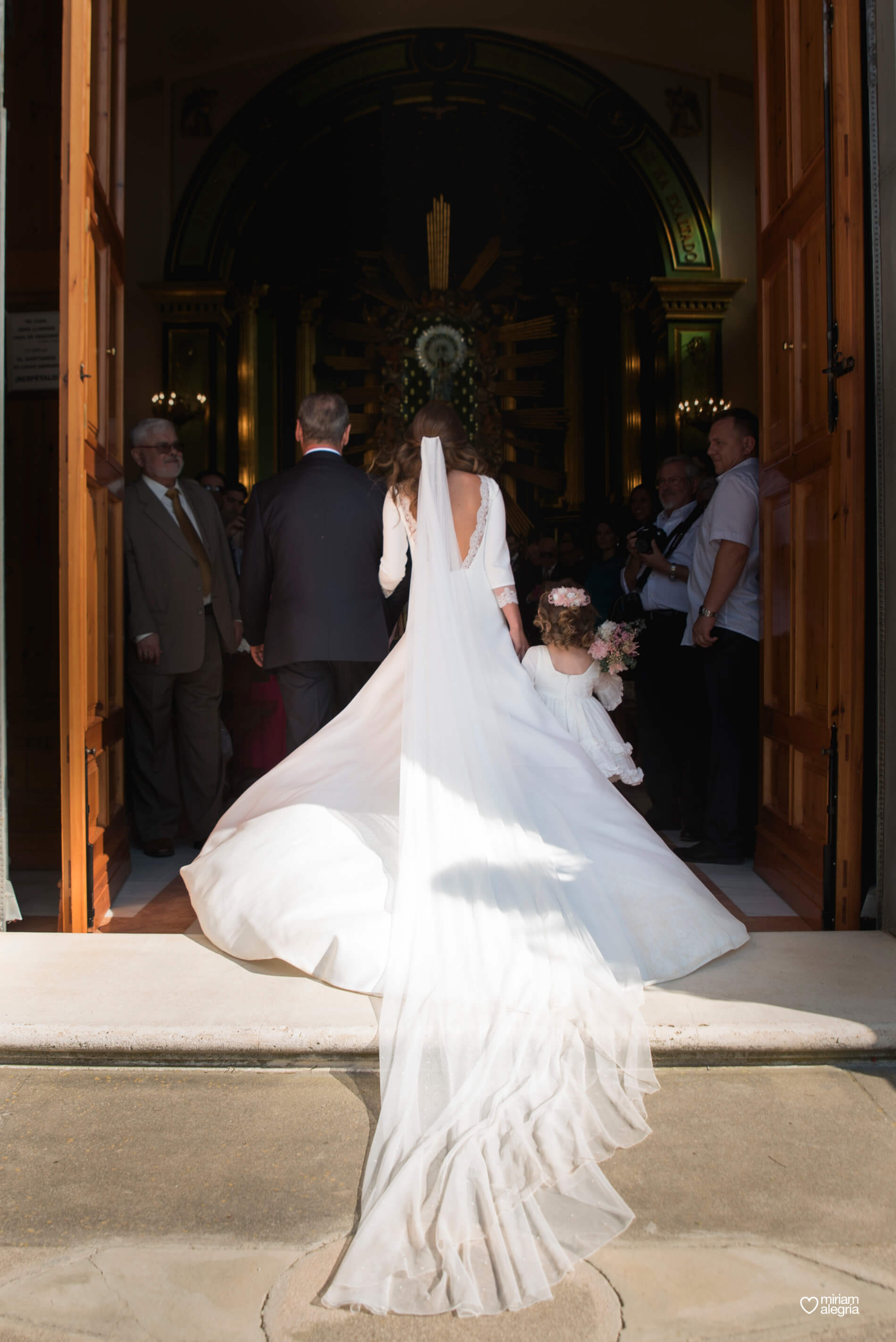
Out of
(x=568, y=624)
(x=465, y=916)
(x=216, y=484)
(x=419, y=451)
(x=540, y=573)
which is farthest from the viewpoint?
(x=540, y=573)

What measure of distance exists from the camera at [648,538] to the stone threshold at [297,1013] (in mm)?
2246

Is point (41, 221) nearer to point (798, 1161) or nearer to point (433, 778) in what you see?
point (433, 778)

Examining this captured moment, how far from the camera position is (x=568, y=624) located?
3998 millimetres

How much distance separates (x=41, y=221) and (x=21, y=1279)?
424 cm

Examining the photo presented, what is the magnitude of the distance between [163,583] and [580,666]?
1.88 m

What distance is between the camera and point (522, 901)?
9.89 ft

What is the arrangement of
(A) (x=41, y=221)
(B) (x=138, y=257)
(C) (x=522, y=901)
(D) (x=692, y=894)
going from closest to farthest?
(C) (x=522, y=901), (D) (x=692, y=894), (A) (x=41, y=221), (B) (x=138, y=257)

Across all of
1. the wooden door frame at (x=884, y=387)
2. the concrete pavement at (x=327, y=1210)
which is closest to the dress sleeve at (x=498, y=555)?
the wooden door frame at (x=884, y=387)

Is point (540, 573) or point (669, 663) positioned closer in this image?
Result: point (669, 663)

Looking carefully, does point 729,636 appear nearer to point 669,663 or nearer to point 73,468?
point 669,663

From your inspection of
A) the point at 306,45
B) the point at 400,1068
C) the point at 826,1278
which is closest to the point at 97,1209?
the point at 400,1068

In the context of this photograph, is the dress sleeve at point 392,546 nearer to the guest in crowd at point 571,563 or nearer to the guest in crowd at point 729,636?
the guest in crowd at point 729,636

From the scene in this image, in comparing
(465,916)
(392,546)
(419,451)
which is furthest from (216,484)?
(465,916)

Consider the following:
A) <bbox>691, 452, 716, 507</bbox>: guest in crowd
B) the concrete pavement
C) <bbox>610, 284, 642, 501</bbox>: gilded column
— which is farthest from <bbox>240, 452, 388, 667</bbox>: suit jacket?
<bbox>610, 284, 642, 501</bbox>: gilded column
